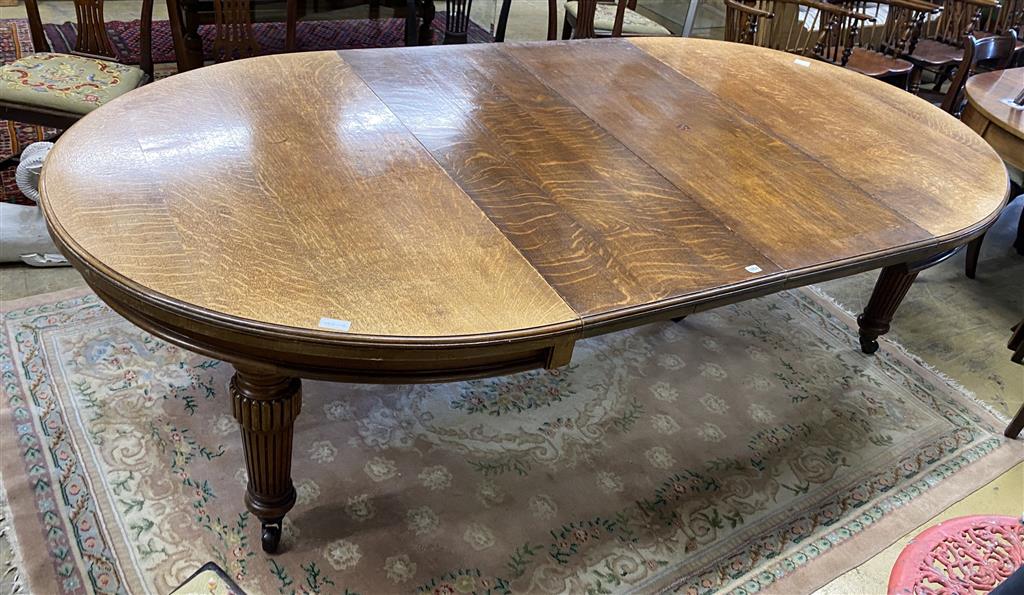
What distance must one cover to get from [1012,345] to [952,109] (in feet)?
4.18

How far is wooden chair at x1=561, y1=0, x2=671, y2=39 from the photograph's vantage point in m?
3.31

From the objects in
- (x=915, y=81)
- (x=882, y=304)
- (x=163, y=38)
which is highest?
(x=915, y=81)

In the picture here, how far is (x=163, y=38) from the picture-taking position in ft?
12.8

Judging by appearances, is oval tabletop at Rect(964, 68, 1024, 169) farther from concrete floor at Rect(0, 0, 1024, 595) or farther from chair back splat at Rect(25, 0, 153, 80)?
chair back splat at Rect(25, 0, 153, 80)

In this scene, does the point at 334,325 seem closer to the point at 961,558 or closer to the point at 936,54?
the point at 961,558

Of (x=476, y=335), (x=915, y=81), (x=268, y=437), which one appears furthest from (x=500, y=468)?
(x=915, y=81)

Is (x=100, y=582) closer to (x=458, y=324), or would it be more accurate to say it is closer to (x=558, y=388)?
(x=458, y=324)

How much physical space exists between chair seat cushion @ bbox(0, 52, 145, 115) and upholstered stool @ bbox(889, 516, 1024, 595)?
229cm

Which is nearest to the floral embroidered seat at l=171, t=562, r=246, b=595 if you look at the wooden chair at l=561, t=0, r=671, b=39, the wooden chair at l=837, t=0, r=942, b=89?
A: the wooden chair at l=561, t=0, r=671, b=39

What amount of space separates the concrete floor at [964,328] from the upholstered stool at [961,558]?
1.89 feet

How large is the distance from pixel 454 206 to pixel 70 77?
64.7 inches

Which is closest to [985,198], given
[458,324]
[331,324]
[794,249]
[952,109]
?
[794,249]

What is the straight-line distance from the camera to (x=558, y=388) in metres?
1.98

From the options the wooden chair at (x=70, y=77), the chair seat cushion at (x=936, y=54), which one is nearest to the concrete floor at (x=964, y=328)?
the wooden chair at (x=70, y=77)
